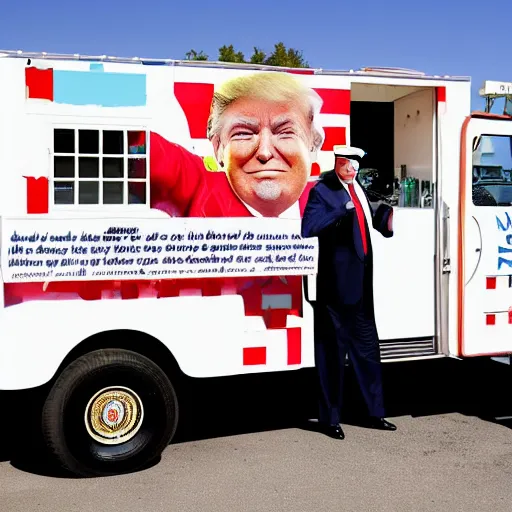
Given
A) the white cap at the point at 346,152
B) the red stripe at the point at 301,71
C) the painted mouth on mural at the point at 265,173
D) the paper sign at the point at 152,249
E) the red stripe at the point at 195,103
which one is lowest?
the paper sign at the point at 152,249

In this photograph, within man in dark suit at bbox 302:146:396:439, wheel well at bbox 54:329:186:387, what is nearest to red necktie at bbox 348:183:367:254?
man in dark suit at bbox 302:146:396:439

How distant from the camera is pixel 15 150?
4.94 metres

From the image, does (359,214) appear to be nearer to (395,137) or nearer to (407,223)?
(407,223)

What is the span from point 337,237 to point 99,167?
1777 millimetres

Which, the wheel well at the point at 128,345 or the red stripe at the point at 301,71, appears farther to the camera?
the red stripe at the point at 301,71

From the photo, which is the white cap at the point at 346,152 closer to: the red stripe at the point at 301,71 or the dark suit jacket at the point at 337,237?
the dark suit jacket at the point at 337,237

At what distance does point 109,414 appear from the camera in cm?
524

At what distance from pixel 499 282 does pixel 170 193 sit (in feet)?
8.78

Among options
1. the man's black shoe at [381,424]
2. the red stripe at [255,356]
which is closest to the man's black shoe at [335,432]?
the man's black shoe at [381,424]

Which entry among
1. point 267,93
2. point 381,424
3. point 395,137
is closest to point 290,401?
point 381,424

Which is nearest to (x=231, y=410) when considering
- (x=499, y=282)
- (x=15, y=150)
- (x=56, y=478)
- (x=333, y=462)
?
(x=333, y=462)

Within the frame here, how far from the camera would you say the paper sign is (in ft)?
16.2

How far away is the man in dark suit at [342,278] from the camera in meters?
5.72

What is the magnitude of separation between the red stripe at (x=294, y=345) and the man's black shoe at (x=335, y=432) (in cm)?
70
